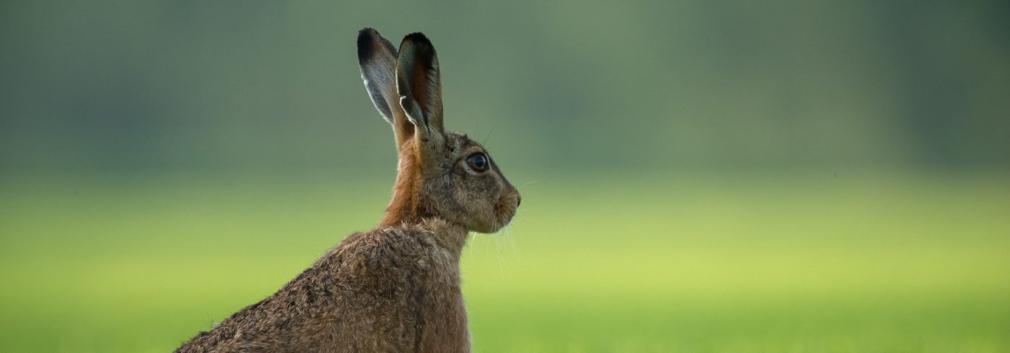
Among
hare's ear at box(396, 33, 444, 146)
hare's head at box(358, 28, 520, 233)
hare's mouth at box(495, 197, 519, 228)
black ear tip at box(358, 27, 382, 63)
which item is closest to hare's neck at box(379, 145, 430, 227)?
hare's head at box(358, 28, 520, 233)

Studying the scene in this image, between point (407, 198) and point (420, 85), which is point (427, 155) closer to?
point (407, 198)

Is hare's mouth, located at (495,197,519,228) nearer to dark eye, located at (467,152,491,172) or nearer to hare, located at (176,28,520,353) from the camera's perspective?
hare, located at (176,28,520,353)

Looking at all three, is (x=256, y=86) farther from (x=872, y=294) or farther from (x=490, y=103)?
(x=872, y=294)

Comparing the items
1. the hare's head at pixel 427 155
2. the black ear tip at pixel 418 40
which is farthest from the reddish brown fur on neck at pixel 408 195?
the black ear tip at pixel 418 40

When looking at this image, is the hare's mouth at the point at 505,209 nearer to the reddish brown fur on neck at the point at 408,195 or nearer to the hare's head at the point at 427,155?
the hare's head at the point at 427,155

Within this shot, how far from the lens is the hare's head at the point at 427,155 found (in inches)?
251

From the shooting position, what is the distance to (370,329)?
584cm

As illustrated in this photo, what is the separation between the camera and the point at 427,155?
21.4ft

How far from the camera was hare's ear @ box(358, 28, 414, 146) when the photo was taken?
6.66 m

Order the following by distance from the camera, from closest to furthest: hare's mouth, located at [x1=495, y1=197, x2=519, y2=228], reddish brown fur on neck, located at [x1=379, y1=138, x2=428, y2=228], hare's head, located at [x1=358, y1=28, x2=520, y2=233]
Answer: hare's head, located at [x1=358, y1=28, x2=520, y2=233] → reddish brown fur on neck, located at [x1=379, y1=138, x2=428, y2=228] → hare's mouth, located at [x1=495, y1=197, x2=519, y2=228]

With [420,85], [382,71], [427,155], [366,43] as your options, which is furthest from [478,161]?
[366,43]

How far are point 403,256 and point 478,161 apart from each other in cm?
70

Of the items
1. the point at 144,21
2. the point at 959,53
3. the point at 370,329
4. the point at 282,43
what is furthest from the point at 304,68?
the point at 370,329

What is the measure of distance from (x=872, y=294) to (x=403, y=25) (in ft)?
80.4
